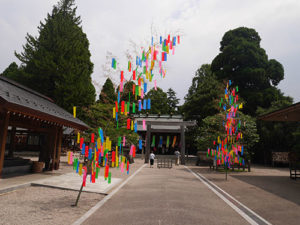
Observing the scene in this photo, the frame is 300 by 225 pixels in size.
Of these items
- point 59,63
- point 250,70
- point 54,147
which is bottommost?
point 54,147

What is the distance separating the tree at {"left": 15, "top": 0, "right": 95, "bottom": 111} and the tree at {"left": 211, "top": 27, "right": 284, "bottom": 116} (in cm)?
2026

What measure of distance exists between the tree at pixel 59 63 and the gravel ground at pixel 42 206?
57.1 ft

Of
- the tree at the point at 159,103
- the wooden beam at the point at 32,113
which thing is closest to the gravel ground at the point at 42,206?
the wooden beam at the point at 32,113

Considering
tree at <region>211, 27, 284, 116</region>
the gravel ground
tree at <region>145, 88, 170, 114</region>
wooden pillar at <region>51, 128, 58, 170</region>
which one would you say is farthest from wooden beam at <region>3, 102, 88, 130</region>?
tree at <region>145, 88, 170, 114</region>

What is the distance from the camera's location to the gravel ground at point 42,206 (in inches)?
200

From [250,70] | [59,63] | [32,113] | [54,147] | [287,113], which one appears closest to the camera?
[32,113]

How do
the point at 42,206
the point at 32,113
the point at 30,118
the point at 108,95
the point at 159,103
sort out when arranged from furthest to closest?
the point at 159,103 < the point at 108,95 < the point at 30,118 < the point at 32,113 < the point at 42,206

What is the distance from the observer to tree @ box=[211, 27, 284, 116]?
1176 inches

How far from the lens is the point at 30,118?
11000 millimetres

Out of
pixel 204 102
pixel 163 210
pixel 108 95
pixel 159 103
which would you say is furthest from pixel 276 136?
pixel 159 103

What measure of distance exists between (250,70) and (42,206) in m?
30.8

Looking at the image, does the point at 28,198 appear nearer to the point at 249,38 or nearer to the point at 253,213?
the point at 253,213

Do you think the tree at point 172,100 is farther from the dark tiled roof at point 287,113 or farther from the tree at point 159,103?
the dark tiled roof at point 287,113

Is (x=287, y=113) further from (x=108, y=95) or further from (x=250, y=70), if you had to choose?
(x=108, y=95)
